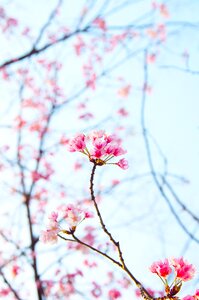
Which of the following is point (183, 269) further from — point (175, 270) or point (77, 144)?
point (77, 144)

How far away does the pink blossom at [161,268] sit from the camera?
2045 mm

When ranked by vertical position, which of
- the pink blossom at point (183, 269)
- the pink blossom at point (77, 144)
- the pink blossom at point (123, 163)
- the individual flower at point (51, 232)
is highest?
the pink blossom at point (77, 144)

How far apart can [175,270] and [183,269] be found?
5 cm

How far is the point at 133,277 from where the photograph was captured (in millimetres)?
1872

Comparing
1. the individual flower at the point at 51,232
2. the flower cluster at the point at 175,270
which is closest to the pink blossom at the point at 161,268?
the flower cluster at the point at 175,270

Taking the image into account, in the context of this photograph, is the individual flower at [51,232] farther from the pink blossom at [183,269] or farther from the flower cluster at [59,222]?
the pink blossom at [183,269]

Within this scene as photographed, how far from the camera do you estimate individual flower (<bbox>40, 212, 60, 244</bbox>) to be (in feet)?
7.12

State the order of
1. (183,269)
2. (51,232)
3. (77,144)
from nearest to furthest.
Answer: (183,269), (51,232), (77,144)

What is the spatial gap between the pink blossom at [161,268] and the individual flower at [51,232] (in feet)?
1.98

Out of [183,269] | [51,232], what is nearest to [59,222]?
[51,232]

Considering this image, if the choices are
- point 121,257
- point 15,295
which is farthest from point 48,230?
point 15,295

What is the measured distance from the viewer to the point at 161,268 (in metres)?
2.05

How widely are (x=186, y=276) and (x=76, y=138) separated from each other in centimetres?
106

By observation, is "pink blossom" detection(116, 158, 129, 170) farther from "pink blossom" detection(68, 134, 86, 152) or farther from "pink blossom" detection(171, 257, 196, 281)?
"pink blossom" detection(171, 257, 196, 281)
